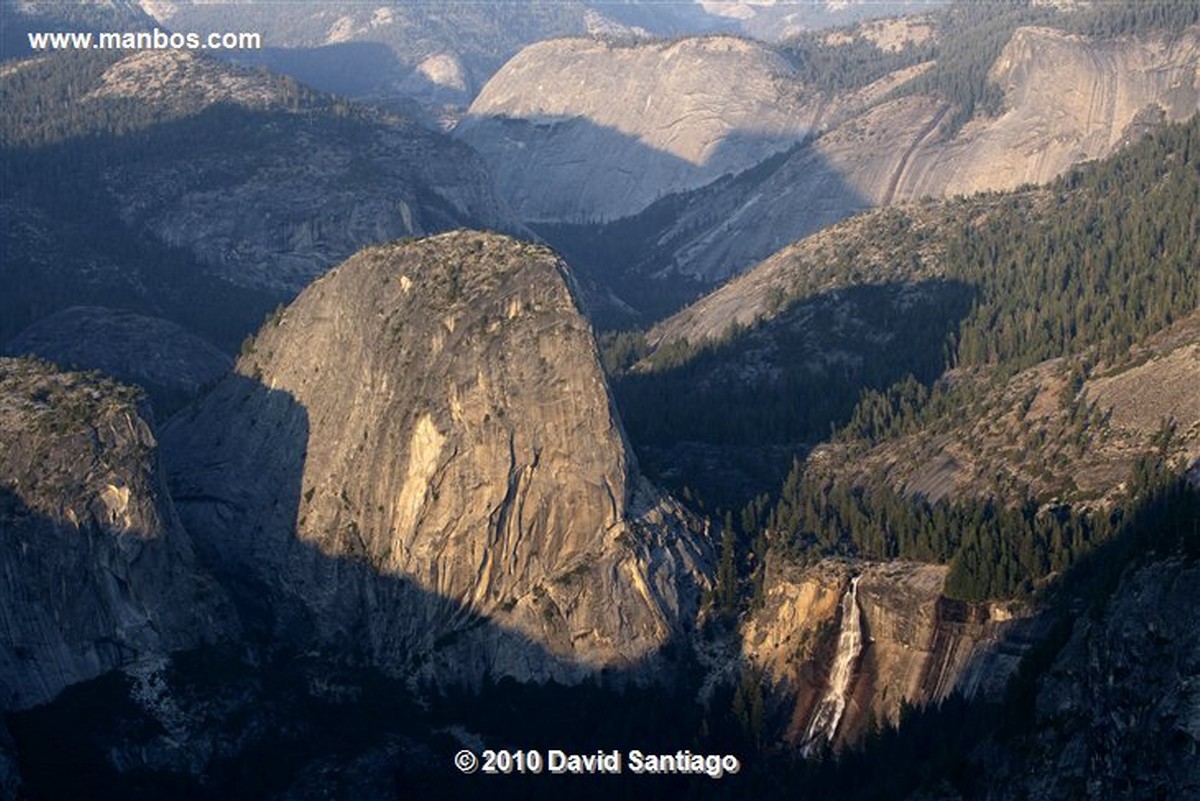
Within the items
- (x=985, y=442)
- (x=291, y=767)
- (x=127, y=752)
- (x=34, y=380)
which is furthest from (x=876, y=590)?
(x=34, y=380)

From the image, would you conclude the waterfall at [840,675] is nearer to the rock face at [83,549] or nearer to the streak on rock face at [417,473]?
the streak on rock face at [417,473]

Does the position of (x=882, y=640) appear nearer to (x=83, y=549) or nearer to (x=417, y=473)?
(x=417, y=473)

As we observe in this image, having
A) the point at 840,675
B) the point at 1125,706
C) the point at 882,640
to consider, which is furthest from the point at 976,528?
the point at 1125,706

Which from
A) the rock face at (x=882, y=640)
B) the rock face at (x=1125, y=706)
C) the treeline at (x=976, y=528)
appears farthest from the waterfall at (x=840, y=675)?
the rock face at (x=1125, y=706)

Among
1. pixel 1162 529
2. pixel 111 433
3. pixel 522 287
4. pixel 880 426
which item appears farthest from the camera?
pixel 880 426

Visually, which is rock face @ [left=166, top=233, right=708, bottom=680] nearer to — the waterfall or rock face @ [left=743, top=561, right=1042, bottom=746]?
rock face @ [left=743, top=561, right=1042, bottom=746]

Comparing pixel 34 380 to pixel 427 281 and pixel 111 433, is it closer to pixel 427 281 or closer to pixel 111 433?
pixel 111 433

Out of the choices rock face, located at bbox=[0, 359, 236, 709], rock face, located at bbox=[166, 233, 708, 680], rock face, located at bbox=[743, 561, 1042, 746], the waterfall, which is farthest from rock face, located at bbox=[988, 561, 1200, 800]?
rock face, located at bbox=[0, 359, 236, 709]
